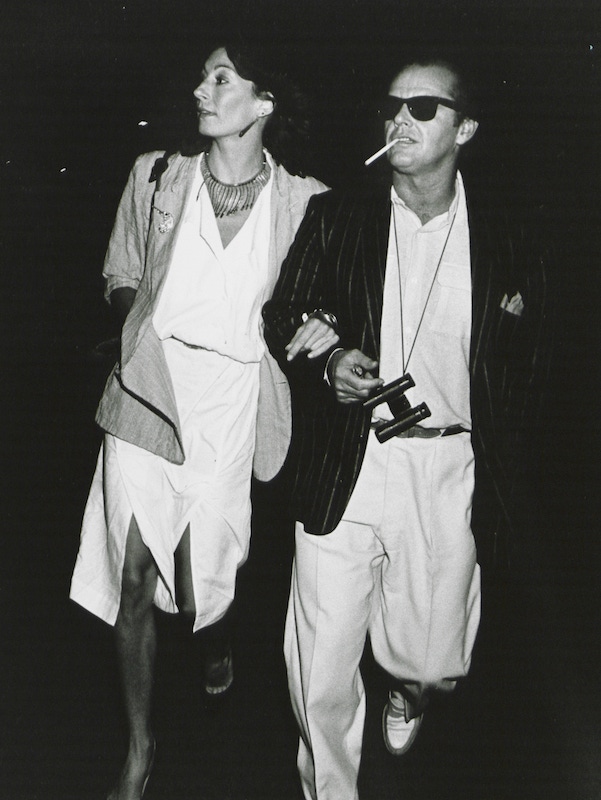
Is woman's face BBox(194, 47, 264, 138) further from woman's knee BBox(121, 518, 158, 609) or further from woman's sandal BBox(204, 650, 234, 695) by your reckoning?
woman's sandal BBox(204, 650, 234, 695)

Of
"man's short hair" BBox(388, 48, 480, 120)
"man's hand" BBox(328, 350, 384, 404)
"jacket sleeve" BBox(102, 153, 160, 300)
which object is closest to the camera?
"man's hand" BBox(328, 350, 384, 404)

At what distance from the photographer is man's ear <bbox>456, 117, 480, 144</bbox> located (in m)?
→ 2.46

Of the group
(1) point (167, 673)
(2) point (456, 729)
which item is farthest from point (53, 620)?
(2) point (456, 729)

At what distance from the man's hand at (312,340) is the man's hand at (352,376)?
36 millimetres

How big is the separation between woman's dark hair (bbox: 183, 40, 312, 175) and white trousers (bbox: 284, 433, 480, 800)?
0.91 meters

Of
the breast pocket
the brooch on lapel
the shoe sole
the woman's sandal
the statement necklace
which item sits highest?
the statement necklace

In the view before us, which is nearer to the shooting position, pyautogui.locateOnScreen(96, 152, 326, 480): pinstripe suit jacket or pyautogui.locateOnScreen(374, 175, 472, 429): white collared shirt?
pyautogui.locateOnScreen(374, 175, 472, 429): white collared shirt

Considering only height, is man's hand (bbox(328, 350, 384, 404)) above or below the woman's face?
below

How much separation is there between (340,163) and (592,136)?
1.01 metres

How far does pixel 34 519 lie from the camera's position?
4082 mm

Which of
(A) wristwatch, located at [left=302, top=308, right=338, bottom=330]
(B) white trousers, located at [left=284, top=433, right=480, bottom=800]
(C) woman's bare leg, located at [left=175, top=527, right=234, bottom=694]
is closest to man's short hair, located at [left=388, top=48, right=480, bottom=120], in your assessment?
(A) wristwatch, located at [left=302, top=308, right=338, bottom=330]

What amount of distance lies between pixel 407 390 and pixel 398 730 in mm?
1278

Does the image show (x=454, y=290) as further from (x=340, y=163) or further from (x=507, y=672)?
(x=507, y=672)

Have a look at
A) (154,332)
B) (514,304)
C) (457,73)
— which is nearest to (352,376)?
(514,304)
